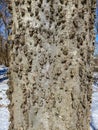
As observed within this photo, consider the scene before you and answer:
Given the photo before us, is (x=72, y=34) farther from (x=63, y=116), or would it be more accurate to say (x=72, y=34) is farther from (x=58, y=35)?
(x=63, y=116)

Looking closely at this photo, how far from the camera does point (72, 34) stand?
1936mm

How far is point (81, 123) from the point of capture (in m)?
2.04

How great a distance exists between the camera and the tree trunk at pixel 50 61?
192 cm

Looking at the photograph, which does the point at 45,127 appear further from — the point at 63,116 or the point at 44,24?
the point at 44,24

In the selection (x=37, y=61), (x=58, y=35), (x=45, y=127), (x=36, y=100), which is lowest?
(x=45, y=127)

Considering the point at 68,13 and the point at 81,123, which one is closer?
the point at 68,13

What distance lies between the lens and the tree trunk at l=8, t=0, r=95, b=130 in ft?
6.30

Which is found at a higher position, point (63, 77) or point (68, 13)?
point (68, 13)

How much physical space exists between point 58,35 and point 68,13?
0.12m

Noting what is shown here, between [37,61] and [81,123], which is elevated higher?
[37,61]

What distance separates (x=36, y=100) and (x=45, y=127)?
0.16 meters

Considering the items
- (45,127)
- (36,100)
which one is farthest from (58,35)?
(45,127)

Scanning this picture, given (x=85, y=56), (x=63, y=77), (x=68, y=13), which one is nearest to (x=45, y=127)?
(x=63, y=77)

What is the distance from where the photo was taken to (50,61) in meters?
1.94
